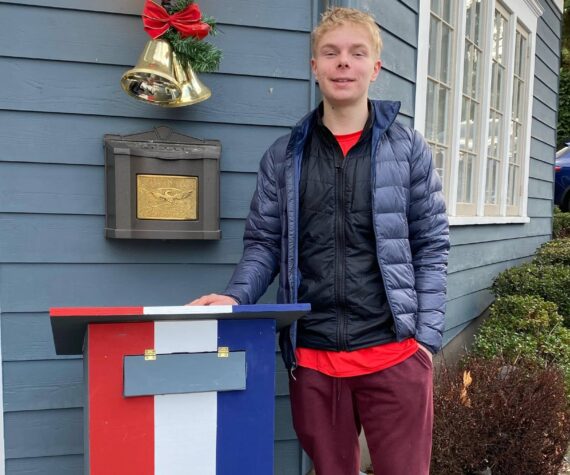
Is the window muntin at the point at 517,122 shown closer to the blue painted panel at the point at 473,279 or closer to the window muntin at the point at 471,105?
the blue painted panel at the point at 473,279

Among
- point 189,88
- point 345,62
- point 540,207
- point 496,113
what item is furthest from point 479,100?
point 345,62

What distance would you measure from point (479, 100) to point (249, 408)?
3.83m

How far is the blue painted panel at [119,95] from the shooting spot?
2127 millimetres

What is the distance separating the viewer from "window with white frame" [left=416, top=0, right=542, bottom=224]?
3.74 m

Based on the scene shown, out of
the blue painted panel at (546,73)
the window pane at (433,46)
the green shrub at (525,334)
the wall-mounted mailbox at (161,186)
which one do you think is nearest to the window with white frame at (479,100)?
the window pane at (433,46)

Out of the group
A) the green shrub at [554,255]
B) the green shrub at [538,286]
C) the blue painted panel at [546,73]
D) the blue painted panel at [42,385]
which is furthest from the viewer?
the blue painted panel at [546,73]

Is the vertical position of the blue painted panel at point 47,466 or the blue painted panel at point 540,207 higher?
the blue painted panel at point 540,207

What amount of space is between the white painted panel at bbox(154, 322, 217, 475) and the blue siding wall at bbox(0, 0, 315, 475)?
92 cm

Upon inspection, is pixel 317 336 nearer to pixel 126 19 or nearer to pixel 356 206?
pixel 356 206

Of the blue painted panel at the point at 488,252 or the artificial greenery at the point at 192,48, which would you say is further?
the blue painted panel at the point at 488,252

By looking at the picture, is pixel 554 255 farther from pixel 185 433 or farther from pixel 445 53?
pixel 185 433

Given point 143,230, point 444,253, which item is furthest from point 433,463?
point 143,230

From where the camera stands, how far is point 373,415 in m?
1.72

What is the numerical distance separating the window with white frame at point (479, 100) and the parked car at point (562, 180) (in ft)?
16.7
